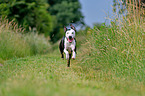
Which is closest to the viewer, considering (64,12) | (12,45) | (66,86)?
(66,86)

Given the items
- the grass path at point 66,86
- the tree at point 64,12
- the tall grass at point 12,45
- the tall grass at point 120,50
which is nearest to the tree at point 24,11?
the tall grass at point 12,45

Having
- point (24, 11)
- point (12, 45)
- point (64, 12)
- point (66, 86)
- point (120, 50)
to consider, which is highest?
point (64, 12)

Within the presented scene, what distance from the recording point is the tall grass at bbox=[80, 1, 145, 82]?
612 cm

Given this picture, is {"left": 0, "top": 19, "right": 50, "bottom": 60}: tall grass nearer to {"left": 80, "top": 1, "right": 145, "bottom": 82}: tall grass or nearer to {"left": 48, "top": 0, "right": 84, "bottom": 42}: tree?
{"left": 80, "top": 1, "right": 145, "bottom": 82}: tall grass

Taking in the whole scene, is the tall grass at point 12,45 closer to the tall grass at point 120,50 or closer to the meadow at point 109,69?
the meadow at point 109,69

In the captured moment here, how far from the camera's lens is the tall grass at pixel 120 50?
20.1 ft

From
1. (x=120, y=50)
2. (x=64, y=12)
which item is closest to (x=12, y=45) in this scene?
(x=120, y=50)

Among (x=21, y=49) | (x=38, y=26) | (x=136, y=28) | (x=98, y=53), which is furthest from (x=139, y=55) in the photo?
(x=38, y=26)

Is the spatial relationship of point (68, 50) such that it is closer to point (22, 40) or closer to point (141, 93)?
point (141, 93)

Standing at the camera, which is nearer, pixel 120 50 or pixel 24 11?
pixel 120 50

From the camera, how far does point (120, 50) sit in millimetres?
6793

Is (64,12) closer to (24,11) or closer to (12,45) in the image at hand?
(24,11)

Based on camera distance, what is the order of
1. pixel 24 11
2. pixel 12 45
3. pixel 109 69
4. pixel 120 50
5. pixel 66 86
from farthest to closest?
1. pixel 24 11
2. pixel 12 45
3. pixel 120 50
4. pixel 109 69
5. pixel 66 86

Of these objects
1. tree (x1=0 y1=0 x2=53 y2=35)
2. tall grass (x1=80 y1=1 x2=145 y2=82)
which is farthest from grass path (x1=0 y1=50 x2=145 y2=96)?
tree (x1=0 y1=0 x2=53 y2=35)
